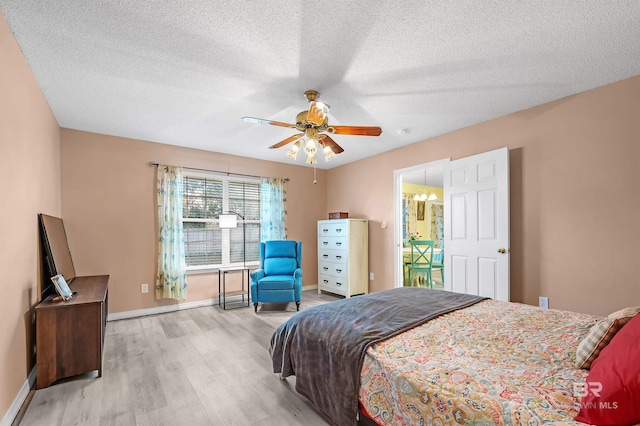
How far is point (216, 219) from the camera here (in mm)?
4941

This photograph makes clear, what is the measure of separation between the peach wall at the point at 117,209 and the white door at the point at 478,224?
11.9 ft

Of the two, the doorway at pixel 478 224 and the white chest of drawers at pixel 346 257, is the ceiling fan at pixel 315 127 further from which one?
the white chest of drawers at pixel 346 257

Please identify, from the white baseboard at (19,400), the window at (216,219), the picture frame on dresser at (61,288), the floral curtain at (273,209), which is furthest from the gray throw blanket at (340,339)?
the floral curtain at (273,209)

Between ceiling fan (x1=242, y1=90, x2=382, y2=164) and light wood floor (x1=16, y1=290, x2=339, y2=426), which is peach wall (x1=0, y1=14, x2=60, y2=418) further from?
ceiling fan (x1=242, y1=90, x2=382, y2=164)

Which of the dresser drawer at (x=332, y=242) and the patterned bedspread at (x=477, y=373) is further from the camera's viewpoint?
the dresser drawer at (x=332, y=242)

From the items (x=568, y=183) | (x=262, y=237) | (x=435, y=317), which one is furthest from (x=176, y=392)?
(x=568, y=183)

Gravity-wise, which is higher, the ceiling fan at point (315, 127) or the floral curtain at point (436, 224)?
the ceiling fan at point (315, 127)

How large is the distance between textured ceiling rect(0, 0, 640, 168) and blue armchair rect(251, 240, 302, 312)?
2.23m

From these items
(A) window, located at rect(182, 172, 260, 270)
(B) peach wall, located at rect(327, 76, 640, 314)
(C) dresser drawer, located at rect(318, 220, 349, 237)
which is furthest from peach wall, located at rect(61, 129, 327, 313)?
(B) peach wall, located at rect(327, 76, 640, 314)

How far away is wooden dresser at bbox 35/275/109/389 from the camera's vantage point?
234cm

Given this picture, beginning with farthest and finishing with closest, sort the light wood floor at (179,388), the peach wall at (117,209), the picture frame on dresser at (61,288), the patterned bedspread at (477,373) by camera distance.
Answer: the peach wall at (117,209), the picture frame on dresser at (61,288), the light wood floor at (179,388), the patterned bedspread at (477,373)

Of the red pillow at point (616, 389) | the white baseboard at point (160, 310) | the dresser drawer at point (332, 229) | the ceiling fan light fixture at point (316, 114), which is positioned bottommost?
the white baseboard at point (160, 310)

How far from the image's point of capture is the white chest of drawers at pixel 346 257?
4949 mm
